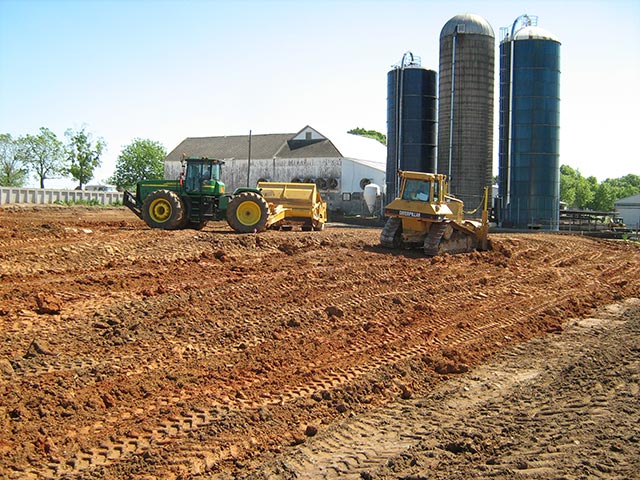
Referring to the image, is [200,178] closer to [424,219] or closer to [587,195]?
[424,219]

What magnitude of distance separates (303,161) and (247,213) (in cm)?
2831

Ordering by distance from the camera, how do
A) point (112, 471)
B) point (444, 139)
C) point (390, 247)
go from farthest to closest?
point (444, 139), point (390, 247), point (112, 471)

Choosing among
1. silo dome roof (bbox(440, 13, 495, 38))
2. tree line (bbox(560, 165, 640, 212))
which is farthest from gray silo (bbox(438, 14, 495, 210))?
tree line (bbox(560, 165, 640, 212))

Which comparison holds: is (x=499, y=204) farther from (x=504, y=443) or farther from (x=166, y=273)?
(x=504, y=443)

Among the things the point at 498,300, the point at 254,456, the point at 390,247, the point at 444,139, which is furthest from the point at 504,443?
the point at 444,139

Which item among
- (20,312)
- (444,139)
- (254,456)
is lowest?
(254,456)

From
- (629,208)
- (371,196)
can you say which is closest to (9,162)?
(371,196)

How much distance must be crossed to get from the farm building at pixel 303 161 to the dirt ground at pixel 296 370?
93.2 ft

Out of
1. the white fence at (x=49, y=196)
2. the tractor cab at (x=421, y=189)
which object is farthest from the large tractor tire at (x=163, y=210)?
the white fence at (x=49, y=196)

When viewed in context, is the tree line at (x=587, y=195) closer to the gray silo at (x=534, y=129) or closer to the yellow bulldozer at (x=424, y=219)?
the gray silo at (x=534, y=129)

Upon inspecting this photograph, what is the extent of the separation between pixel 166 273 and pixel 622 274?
11662mm

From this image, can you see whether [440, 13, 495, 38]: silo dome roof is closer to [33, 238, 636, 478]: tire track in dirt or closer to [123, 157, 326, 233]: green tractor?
[123, 157, 326, 233]: green tractor

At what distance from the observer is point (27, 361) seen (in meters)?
7.29

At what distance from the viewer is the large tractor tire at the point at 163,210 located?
61.1 ft
